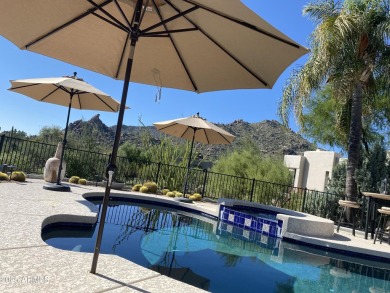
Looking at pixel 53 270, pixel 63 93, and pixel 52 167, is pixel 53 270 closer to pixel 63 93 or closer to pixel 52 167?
pixel 52 167

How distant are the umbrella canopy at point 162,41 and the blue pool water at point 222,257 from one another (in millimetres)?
2183

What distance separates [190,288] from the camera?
95.7 inches

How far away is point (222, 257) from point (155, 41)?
3158 mm

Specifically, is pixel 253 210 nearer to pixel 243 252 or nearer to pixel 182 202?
pixel 182 202

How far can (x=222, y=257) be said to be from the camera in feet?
15.7

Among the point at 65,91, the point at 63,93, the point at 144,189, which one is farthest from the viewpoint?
the point at 144,189

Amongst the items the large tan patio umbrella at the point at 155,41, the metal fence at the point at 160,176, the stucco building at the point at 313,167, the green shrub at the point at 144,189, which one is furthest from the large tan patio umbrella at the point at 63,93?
the stucco building at the point at 313,167

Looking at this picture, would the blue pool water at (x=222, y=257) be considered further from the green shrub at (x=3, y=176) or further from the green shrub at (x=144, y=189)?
the green shrub at (x=144, y=189)

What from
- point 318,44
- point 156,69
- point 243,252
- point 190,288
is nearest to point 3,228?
point 190,288

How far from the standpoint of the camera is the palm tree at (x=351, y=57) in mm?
8711

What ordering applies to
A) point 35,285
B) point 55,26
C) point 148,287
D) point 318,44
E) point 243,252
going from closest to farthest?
point 35,285 → point 148,287 → point 55,26 → point 243,252 → point 318,44

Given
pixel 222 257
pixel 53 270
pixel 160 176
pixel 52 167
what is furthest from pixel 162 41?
pixel 160 176

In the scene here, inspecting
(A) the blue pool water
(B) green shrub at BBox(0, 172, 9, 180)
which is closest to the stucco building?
(A) the blue pool water

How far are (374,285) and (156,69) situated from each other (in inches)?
167
